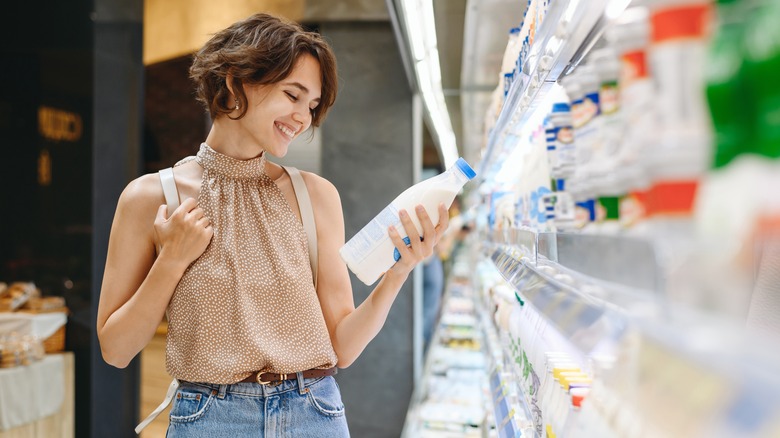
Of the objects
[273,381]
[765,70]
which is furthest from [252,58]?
[765,70]

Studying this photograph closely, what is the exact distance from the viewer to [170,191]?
1.23 meters

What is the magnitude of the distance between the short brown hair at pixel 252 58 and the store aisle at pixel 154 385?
3213 mm

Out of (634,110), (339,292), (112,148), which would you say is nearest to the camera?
(634,110)

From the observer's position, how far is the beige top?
114cm

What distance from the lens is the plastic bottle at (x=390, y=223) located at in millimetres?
1204

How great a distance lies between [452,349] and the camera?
4156mm

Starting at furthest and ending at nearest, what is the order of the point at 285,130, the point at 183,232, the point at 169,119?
the point at 169,119, the point at 285,130, the point at 183,232

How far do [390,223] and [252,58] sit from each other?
431 mm

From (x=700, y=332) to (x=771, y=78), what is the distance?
128 mm

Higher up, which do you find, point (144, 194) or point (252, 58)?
point (252, 58)

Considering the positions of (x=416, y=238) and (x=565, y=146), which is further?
(x=416, y=238)

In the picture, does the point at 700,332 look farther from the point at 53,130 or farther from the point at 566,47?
the point at 53,130

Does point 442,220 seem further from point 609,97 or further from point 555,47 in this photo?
point 609,97

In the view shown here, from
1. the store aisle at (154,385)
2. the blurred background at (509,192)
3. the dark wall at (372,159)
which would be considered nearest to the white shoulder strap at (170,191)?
the blurred background at (509,192)
